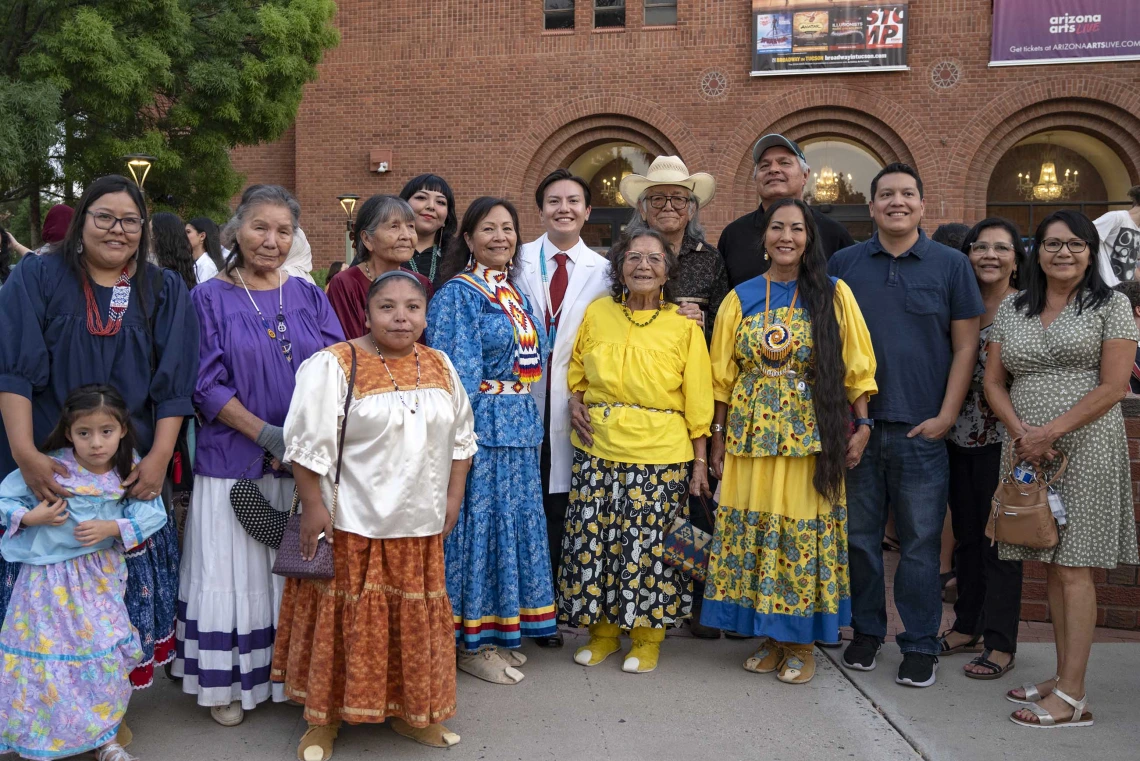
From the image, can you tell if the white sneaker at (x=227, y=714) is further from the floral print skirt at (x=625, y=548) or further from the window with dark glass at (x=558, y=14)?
the window with dark glass at (x=558, y=14)

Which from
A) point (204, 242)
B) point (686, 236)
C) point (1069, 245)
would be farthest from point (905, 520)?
point (204, 242)

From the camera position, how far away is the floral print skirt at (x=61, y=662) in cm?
321

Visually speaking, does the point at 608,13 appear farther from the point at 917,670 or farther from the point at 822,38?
the point at 917,670

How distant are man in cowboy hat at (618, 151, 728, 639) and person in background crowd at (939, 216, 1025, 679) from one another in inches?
48.8

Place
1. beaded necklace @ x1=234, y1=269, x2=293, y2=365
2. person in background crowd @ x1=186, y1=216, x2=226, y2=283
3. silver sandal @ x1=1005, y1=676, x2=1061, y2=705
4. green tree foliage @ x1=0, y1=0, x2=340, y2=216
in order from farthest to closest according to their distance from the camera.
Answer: green tree foliage @ x1=0, y1=0, x2=340, y2=216 < person in background crowd @ x1=186, y1=216, x2=226, y2=283 < silver sandal @ x1=1005, y1=676, x2=1061, y2=705 < beaded necklace @ x1=234, y1=269, x2=293, y2=365

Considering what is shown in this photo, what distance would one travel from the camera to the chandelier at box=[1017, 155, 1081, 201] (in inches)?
615

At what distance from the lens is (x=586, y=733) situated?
12.1 ft

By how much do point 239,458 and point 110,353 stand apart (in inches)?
23.8

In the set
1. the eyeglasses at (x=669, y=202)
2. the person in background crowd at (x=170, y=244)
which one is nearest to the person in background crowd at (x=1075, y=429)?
the eyeglasses at (x=669, y=202)

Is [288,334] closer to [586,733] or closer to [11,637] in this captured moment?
[11,637]

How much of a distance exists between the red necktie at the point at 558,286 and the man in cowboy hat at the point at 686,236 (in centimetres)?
40

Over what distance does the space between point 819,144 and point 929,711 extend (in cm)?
1337

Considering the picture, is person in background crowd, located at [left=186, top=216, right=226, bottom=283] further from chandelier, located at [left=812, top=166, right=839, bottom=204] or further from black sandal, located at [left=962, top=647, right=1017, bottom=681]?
chandelier, located at [left=812, top=166, right=839, bottom=204]

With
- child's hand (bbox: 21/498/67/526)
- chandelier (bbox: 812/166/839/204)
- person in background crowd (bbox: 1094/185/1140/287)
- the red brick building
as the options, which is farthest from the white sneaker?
chandelier (bbox: 812/166/839/204)
